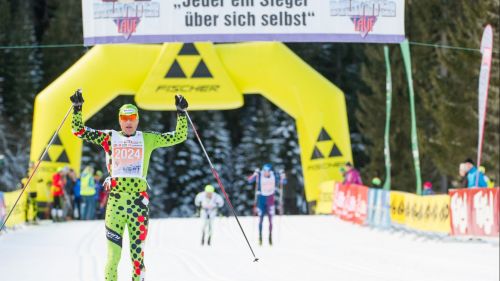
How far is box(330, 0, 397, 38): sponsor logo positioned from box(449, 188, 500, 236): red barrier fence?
120 inches

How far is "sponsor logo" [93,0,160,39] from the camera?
19.1m

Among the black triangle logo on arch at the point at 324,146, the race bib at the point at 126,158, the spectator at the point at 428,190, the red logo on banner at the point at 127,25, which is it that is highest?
the red logo on banner at the point at 127,25

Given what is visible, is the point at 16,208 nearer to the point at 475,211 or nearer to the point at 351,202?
the point at 351,202

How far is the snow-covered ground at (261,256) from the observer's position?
14227mm

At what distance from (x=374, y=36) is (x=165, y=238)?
5630 millimetres

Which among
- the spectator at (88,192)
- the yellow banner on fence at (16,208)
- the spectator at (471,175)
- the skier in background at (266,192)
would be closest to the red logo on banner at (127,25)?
the skier in background at (266,192)

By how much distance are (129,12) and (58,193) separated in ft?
31.0

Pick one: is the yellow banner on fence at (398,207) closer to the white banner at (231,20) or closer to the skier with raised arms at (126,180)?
the white banner at (231,20)

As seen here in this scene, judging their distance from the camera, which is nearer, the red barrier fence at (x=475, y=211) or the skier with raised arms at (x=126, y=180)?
the skier with raised arms at (x=126, y=180)

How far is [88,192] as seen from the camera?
30172 mm

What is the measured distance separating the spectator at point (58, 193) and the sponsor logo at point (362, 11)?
1021cm

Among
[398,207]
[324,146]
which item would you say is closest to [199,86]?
[324,146]

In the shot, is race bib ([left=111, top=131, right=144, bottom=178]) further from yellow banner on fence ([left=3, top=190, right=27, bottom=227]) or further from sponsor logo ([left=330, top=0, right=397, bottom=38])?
yellow banner on fence ([left=3, top=190, right=27, bottom=227])

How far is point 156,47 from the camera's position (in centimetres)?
2628
